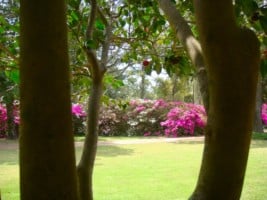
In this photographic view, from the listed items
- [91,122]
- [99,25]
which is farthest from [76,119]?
[91,122]

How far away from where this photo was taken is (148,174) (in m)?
8.09

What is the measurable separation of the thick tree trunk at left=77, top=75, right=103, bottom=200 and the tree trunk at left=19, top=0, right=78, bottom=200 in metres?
1.05

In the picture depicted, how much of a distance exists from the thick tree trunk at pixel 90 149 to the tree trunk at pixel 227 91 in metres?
1.11

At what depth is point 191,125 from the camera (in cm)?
1794

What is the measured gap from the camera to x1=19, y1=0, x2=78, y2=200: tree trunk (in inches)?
44.4

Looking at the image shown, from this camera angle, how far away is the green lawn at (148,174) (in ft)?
20.8

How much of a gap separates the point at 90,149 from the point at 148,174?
19.3 ft

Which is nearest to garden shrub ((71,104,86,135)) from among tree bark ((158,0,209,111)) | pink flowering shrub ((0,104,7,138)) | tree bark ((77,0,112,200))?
pink flowering shrub ((0,104,7,138))

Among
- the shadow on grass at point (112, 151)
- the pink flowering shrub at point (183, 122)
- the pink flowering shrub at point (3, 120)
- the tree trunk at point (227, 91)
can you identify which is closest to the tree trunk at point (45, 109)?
the tree trunk at point (227, 91)

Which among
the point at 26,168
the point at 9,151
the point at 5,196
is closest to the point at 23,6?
the point at 26,168

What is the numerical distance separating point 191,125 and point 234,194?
16855 mm

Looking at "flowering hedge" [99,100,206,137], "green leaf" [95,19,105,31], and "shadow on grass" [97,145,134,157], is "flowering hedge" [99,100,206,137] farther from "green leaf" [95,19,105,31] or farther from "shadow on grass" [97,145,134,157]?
"green leaf" [95,19,105,31]

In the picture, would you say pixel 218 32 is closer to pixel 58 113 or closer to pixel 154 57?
pixel 58 113

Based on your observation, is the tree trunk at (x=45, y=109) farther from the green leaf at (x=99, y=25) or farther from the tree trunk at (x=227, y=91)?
the green leaf at (x=99, y=25)
